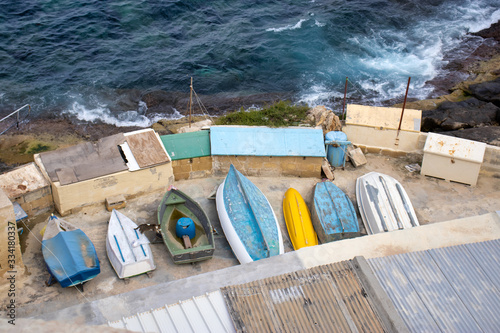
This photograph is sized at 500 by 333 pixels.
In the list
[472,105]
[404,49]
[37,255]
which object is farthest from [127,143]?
[404,49]

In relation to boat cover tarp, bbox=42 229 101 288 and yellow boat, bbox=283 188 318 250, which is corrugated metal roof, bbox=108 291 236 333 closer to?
boat cover tarp, bbox=42 229 101 288

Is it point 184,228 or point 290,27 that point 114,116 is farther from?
point 290,27

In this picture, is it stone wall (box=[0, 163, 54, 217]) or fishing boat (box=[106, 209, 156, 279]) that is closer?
fishing boat (box=[106, 209, 156, 279])

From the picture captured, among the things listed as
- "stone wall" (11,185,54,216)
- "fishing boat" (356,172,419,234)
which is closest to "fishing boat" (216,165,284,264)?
"fishing boat" (356,172,419,234)

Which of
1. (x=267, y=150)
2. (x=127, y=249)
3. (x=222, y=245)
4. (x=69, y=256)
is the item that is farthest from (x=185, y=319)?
(x=267, y=150)

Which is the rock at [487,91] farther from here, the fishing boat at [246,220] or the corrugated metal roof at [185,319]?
the corrugated metal roof at [185,319]

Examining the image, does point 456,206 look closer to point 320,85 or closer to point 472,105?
point 472,105
